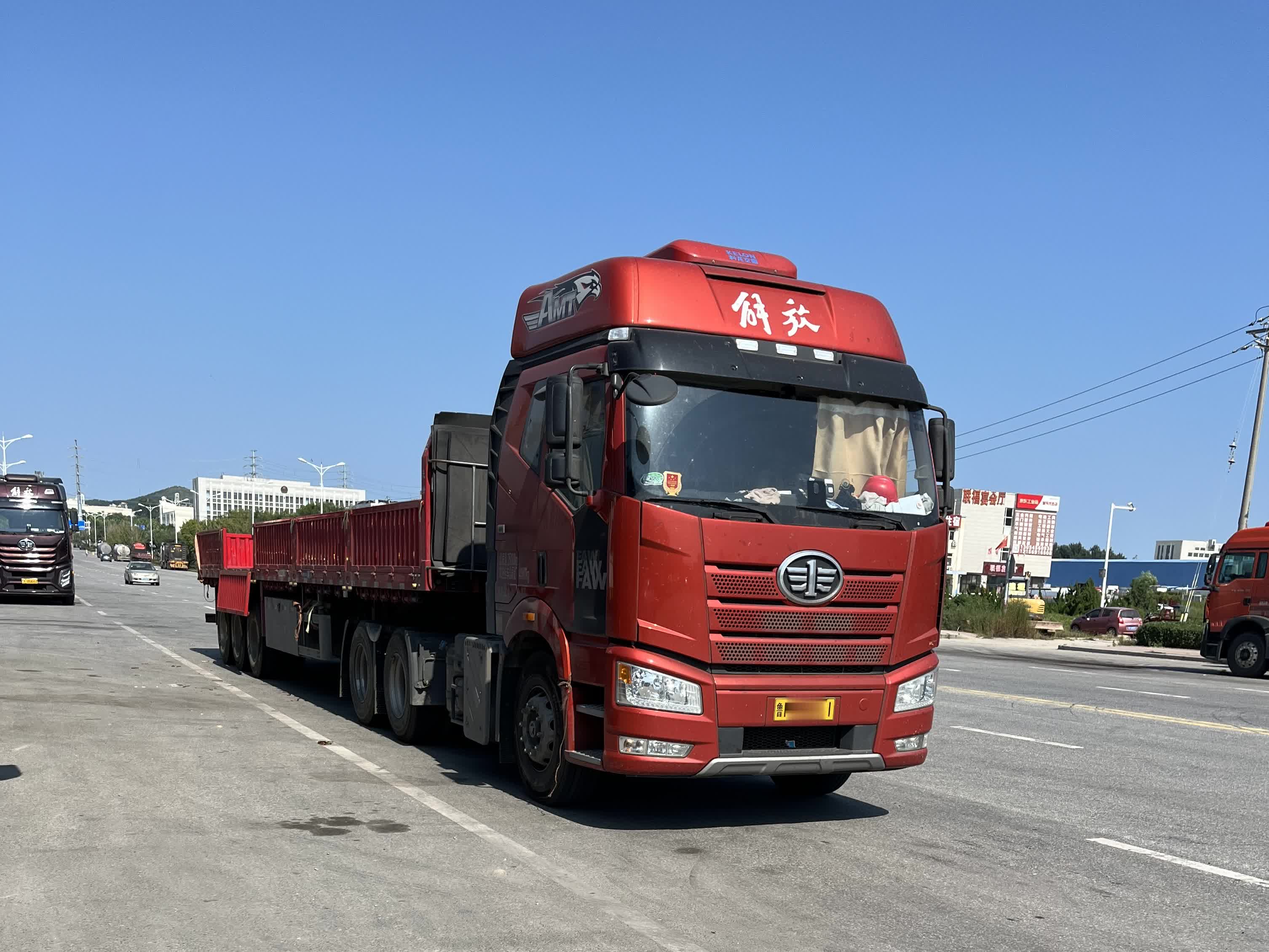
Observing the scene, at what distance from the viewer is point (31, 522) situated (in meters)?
32.1

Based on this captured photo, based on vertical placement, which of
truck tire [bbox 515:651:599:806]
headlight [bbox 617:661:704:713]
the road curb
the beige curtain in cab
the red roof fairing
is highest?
the red roof fairing

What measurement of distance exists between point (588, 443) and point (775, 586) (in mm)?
1423

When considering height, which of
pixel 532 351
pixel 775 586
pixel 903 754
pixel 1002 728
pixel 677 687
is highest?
pixel 532 351

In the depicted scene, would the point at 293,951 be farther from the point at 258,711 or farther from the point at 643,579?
the point at 258,711

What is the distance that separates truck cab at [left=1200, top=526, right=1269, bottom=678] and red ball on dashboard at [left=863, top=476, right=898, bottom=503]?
2054 centimetres

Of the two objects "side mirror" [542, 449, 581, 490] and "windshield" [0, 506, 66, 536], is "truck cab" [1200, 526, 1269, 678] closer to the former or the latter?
"side mirror" [542, 449, 581, 490]

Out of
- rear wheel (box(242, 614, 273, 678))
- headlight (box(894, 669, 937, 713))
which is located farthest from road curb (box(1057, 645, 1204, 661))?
headlight (box(894, 669, 937, 713))

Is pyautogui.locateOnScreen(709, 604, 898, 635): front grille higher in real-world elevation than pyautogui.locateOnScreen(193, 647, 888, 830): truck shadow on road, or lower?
higher

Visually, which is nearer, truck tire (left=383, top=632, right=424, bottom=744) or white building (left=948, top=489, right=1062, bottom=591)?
truck tire (left=383, top=632, right=424, bottom=744)

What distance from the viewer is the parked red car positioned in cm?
4778

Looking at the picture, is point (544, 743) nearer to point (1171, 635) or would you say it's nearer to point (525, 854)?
point (525, 854)

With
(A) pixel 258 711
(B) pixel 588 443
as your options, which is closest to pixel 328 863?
(B) pixel 588 443

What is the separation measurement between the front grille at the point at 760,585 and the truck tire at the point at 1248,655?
20958mm

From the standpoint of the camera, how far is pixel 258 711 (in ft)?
41.6
